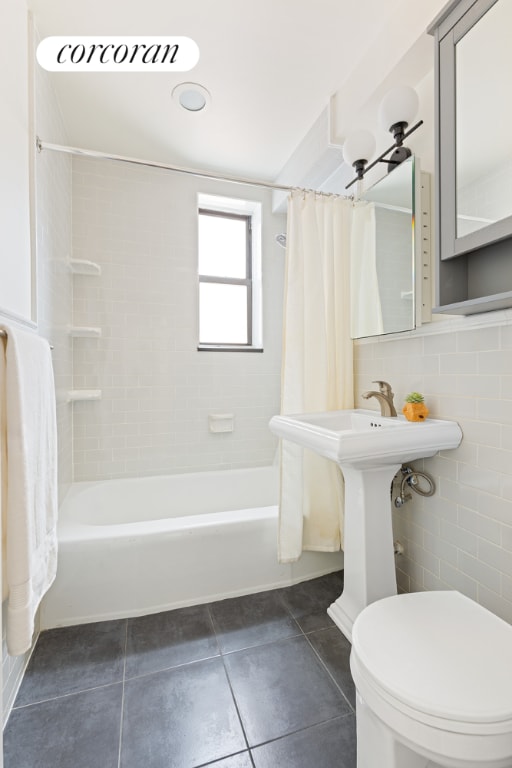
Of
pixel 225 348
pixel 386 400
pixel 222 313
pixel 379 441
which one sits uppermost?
pixel 222 313

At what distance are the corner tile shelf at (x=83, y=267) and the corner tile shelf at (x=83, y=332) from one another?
0.35 metres

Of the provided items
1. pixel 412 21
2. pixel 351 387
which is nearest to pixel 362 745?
pixel 351 387

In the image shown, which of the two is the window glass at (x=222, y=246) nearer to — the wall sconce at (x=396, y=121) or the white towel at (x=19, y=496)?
the wall sconce at (x=396, y=121)

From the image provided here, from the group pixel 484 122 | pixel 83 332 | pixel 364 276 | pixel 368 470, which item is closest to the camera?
pixel 484 122

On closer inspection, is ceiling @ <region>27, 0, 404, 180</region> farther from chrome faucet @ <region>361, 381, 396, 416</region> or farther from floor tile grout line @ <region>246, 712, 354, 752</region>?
floor tile grout line @ <region>246, 712, 354, 752</region>

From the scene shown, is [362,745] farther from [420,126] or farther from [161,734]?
[420,126]

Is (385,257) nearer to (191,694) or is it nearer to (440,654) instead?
(440,654)

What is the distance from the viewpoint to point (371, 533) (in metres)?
1.39

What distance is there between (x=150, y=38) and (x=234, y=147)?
0.77 metres

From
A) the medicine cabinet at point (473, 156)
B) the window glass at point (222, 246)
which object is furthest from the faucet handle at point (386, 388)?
the window glass at point (222, 246)

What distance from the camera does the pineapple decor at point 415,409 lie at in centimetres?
138

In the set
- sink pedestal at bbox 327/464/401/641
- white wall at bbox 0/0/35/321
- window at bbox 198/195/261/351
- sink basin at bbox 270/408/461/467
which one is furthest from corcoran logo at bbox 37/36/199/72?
sink pedestal at bbox 327/464/401/641

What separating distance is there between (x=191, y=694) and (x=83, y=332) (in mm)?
1888

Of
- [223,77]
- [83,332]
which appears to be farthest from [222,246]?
[83,332]
